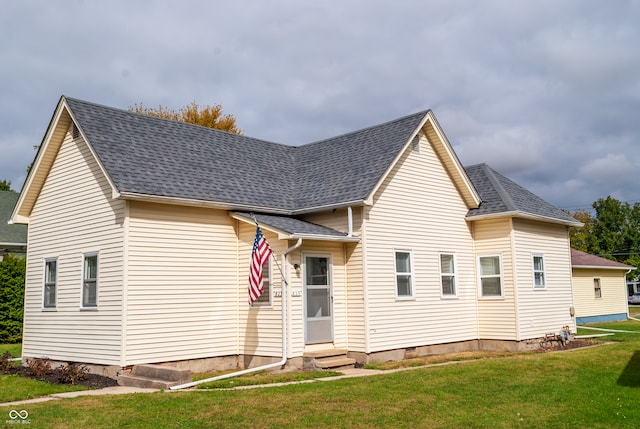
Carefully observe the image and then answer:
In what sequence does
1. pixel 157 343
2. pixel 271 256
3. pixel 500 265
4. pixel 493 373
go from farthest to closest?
pixel 500 265 < pixel 271 256 < pixel 157 343 < pixel 493 373

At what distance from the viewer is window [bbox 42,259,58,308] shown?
16625mm

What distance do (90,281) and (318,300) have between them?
224 inches

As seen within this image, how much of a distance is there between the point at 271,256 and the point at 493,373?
5878 mm

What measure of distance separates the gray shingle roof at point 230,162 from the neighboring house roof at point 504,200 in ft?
12.4

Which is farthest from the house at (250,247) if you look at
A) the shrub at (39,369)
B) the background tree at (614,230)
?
the background tree at (614,230)

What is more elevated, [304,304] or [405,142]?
[405,142]

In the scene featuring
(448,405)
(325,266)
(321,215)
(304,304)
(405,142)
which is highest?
(405,142)

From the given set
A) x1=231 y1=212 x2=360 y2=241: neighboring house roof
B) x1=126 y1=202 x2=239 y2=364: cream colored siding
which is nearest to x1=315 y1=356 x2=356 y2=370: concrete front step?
x1=126 y1=202 x2=239 y2=364: cream colored siding

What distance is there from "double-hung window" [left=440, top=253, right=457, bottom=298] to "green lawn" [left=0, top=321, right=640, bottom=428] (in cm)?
494

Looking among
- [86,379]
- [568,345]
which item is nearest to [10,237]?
[86,379]

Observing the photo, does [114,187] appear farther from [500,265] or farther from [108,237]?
[500,265]

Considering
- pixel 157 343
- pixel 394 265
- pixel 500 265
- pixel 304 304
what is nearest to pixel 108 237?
pixel 157 343

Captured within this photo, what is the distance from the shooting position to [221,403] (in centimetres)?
1026

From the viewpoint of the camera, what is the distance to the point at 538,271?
784 inches
